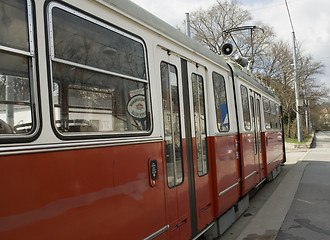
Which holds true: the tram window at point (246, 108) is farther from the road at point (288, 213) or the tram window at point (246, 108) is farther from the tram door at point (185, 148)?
the tram door at point (185, 148)

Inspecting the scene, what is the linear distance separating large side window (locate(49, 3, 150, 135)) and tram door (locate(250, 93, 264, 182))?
4.83m

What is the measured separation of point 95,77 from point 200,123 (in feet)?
7.01

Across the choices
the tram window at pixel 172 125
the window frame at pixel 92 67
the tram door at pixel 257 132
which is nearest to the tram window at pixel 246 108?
the tram door at pixel 257 132

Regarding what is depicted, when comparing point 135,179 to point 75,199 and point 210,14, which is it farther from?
point 210,14

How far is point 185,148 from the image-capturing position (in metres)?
3.71

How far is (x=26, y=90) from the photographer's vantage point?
1954 millimetres

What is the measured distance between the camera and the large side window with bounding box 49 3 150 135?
2.18 m

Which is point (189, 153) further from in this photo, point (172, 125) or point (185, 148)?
point (172, 125)

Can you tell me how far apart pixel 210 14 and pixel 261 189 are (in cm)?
2621

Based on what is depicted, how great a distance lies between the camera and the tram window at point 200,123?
13.5 feet

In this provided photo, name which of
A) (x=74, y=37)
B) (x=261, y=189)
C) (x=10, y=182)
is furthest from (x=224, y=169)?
(x=261, y=189)

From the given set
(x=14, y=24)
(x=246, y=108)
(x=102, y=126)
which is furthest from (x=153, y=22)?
(x=246, y=108)

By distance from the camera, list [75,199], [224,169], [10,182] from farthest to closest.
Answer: [224,169]
[75,199]
[10,182]

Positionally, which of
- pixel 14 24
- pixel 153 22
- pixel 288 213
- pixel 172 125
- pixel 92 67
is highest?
pixel 153 22
